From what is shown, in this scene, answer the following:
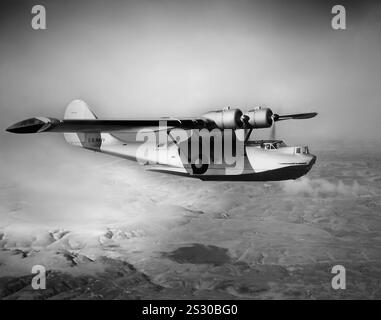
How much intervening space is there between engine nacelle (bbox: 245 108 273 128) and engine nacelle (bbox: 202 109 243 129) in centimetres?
132

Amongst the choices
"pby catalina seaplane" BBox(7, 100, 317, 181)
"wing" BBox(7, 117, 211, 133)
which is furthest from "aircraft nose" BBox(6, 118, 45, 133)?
"pby catalina seaplane" BBox(7, 100, 317, 181)

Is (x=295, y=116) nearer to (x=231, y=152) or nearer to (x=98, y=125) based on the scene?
(x=231, y=152)

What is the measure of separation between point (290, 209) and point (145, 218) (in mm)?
74577

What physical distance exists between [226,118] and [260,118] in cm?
222

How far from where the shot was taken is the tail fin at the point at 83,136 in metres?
19.0

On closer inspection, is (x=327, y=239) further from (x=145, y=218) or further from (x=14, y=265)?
(x=14, y=265)

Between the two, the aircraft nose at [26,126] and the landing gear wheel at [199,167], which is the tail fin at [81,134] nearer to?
the landing gear wheel at [199,167]

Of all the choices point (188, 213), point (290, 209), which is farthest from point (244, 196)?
point (188, 213)

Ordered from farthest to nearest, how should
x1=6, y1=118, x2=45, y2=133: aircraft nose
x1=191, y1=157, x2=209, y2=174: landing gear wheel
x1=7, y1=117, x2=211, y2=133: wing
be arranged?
1. x1=191, y1=157, x2=209, y2=174: landing gear wheel
2. x1=7, y1=117, x2=211, y2=133: wing
3. x1=6, y1=118, x2=45, y2=133: aircraft nose

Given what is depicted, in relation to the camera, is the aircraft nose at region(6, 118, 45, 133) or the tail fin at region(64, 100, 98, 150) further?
the tail fin at region(64, 100, 98, 150)

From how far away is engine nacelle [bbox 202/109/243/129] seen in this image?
554 inches

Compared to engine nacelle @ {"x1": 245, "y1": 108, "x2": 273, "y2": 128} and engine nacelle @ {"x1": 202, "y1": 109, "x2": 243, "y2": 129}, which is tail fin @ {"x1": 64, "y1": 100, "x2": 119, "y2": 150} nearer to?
engine nacelle @ {"x1": 202, "y1": 109, "x2": 243, "y2": 129}
